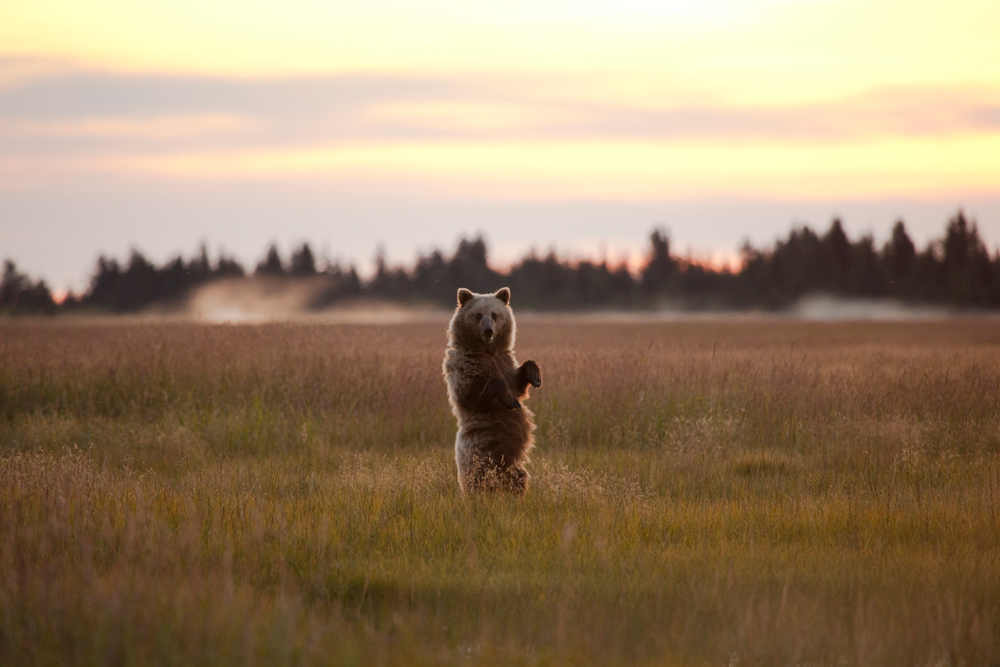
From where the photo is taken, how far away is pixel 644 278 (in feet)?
294

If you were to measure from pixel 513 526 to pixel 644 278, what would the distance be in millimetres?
85903

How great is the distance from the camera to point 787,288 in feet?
274

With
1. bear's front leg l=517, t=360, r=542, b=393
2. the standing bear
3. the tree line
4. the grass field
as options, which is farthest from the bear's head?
the tree line

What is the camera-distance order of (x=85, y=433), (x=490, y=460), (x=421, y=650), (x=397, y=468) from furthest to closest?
(x=85, y=433) → (x=397, y=468) → (x=490, y=460) → (x=421, y=650)

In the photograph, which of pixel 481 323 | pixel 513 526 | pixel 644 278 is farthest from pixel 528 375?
pixel 644 278

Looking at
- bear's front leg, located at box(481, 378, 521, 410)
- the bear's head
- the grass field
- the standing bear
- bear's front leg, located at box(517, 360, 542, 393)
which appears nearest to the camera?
the grass field

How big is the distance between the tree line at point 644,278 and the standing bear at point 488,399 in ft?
207

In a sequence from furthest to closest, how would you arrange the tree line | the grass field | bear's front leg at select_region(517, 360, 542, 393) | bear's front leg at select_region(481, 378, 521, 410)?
the tree line, bear's front leg at select_region(517, 360, 542, 393), bear's front leg at select_region(481, 378, 521, 410), the grass field

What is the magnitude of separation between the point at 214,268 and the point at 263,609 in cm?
7511

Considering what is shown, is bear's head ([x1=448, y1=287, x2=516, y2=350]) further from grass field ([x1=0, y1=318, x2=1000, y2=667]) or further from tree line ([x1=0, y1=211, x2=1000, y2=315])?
tree line ([x1=0, y1=211, x2=1000, y2=315])

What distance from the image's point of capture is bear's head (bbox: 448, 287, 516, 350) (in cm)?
689

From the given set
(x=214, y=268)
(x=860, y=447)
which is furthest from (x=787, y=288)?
(x=860, y=447)

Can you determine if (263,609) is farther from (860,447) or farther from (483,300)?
(860,447)

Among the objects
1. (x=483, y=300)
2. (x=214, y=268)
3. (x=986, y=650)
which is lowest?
(x=986, y=650)
